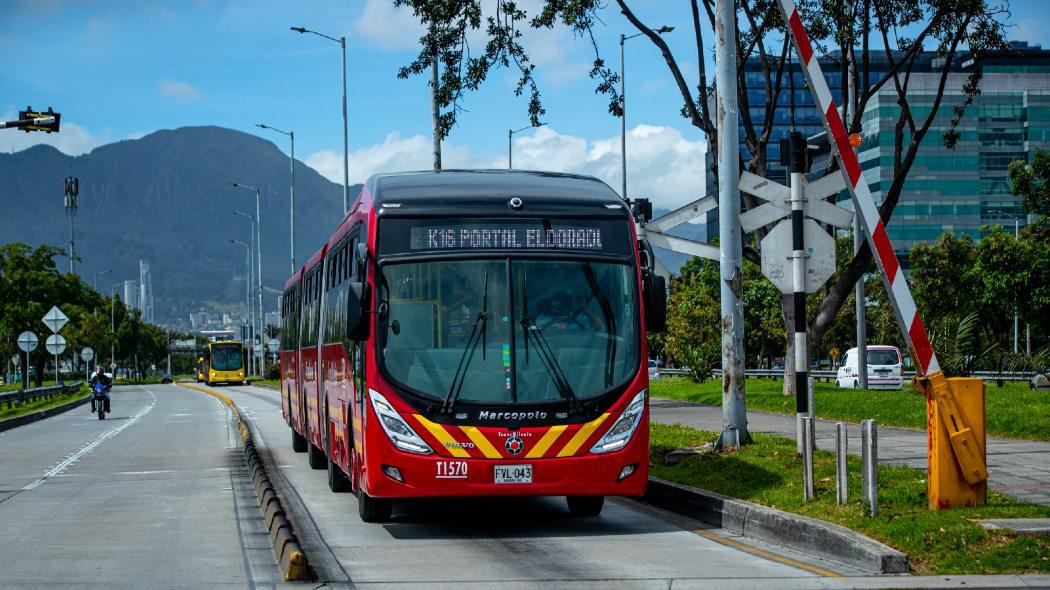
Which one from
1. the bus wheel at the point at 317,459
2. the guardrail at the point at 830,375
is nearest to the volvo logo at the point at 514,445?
the bus wheel at the point at 317,459

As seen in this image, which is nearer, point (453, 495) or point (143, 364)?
point (453, 495)

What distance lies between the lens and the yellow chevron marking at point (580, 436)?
11.4m

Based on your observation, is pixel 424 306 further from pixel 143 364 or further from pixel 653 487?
pixel 143 364

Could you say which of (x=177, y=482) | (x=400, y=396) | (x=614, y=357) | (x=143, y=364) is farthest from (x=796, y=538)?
(x=143, y=364)

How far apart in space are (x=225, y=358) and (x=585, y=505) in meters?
79.3

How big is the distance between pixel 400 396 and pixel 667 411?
19012 millimetres

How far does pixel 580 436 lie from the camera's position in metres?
11.5

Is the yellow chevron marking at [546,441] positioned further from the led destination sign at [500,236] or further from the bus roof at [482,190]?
the bus roof at [482,190]

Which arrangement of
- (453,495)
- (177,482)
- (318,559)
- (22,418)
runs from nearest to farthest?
1. (318,559)
2. (453,495)
3. (177,482)
4. (22,418)

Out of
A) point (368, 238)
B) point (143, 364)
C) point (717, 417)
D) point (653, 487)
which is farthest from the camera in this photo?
point (143, 364)

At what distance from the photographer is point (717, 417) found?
26.7m

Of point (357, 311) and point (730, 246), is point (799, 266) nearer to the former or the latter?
point (730, 246)

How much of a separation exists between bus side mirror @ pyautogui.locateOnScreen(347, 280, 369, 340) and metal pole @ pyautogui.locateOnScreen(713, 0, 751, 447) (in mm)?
5426

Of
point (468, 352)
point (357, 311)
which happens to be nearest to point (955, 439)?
point (468, 352)
